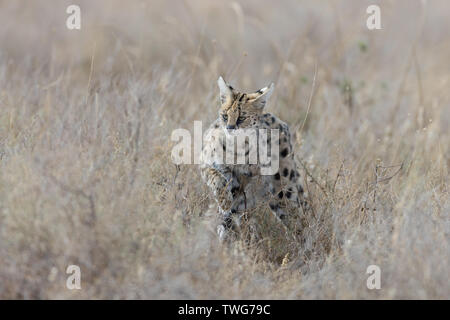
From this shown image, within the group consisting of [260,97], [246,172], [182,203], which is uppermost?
[260,97]

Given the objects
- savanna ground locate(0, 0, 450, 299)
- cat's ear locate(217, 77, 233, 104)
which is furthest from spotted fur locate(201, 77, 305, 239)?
savanna ground locate(0, 0, 450, 299)

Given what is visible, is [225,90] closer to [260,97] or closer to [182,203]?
[260,97]

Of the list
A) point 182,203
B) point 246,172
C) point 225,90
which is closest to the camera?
point 182,203

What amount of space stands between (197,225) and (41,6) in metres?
8.47

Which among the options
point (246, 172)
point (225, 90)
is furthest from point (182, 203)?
point (225, 90)

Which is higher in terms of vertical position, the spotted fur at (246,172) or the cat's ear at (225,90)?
the cat's ear at (225,90)

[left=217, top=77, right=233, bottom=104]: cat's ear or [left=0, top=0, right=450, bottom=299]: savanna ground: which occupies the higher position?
[left=217, top=77, right=233, bottom=104]: cat's ear

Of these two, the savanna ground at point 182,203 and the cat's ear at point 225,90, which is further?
the cat's ear at point 225,90

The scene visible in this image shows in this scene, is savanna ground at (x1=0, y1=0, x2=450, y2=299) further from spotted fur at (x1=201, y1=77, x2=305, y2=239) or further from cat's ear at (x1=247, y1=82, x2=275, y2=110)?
cat's ear at (x1=247, y1=82, x2=275, y2=110)

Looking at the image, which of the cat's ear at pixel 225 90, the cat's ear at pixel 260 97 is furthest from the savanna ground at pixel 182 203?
the cat's ear at pixel 225 90

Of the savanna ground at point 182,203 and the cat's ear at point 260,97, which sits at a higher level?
the cat's ear at point 260,97

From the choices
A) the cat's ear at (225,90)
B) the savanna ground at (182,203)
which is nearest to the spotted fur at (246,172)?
the cat's ear at (225,90)

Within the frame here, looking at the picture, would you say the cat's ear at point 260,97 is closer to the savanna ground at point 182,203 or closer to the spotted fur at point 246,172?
the spotted fur at point 246,172

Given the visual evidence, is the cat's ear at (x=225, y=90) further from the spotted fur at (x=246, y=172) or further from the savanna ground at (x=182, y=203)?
the savanna ground at (x=182, y=203)
